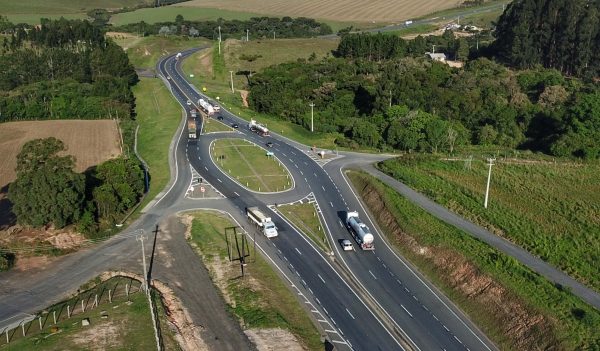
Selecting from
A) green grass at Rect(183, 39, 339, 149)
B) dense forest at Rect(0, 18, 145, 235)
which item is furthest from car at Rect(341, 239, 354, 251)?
A: green grass at Rect(183, 39, 339, 149)

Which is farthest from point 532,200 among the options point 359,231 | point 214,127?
point 214,127

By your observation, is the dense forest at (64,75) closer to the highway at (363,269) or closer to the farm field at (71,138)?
the farm field at (71,138)

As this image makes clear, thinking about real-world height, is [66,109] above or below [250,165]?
above

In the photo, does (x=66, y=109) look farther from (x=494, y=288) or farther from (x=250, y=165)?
(x=494, y=288)

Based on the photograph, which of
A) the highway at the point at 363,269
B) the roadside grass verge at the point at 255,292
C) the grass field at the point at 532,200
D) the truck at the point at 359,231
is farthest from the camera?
the truck at the point at 359,231

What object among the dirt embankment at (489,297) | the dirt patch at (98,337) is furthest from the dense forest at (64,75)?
the dirt embankment at (489,297)
